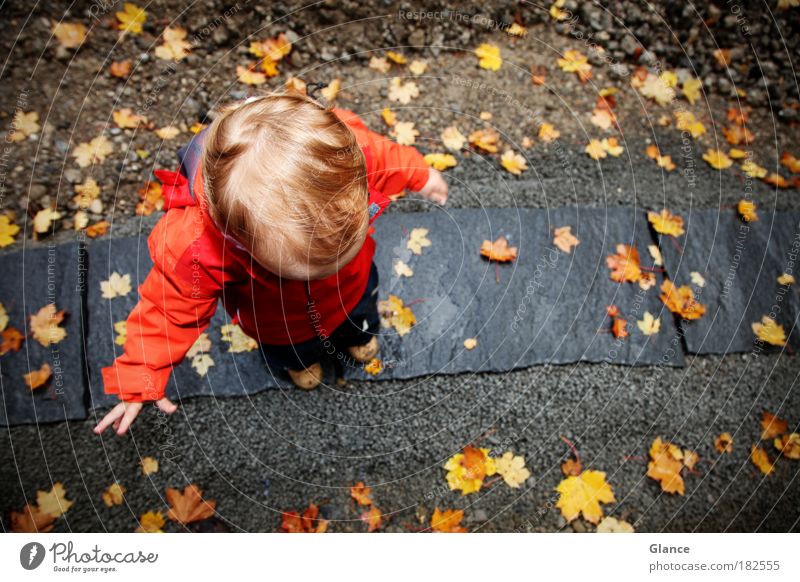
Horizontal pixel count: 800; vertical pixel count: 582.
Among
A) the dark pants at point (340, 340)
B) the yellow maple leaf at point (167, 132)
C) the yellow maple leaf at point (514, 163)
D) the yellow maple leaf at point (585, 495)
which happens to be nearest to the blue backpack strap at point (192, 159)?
the dark pants at point (340, 340)

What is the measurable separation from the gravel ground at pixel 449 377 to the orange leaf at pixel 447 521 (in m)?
0.03

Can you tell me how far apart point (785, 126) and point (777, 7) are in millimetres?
598

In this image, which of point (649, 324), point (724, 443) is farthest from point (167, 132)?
point (724, 443)

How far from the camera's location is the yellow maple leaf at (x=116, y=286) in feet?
7.06

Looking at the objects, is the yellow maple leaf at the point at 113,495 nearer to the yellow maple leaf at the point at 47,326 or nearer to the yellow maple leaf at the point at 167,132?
the yellow maple leaf at the point at 47,326

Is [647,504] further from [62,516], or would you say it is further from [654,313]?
[62,516]

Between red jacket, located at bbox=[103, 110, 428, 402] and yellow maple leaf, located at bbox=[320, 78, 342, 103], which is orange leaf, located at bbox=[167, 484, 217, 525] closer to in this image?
red jacket, located at bbox=[103, 110, 428, 402]

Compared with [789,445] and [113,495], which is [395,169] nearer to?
[113,495]

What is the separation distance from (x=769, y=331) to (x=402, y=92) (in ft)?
6.75

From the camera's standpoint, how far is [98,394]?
6.67 ft

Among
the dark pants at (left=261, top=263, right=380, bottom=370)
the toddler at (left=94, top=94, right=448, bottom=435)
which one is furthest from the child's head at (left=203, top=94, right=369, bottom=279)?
the dark pants at (left=261, top=263, right=380, bottom=370)

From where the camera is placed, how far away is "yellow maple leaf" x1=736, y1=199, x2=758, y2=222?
2328 mm

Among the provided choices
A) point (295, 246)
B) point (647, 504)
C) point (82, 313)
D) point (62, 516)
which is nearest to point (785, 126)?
point (647, 504)

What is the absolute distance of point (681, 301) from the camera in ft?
7.16
